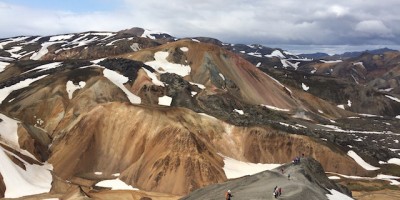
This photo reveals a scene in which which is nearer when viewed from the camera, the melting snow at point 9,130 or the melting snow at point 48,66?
the melting snow at point 9,130

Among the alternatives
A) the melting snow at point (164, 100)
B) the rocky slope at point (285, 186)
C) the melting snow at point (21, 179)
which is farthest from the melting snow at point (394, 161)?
the melting snow at point (21, 179)

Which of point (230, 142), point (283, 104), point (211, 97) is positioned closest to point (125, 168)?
point (230, 142)

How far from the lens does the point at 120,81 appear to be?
107562 millimetres

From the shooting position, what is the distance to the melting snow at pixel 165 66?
12594 centimetres

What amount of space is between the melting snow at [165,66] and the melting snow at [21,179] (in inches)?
2328

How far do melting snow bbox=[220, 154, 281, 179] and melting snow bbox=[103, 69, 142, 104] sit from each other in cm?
3097

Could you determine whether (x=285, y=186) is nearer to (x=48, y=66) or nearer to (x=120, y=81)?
(x=120, y=81)

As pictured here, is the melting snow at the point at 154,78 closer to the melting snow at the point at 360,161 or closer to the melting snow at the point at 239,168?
the melting snow at the point at 239,168

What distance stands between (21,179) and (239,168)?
113 ft

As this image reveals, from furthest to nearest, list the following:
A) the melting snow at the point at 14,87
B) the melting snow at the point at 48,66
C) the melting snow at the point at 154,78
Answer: the melting snow at the point at 48,66, the melting snow at the point at 154,78, the melting snow at the point at 14,87

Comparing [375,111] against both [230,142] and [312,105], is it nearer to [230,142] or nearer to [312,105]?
[312,105]

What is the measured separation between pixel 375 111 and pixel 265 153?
396ft

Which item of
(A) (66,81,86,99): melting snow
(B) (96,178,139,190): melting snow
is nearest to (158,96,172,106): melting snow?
(A) (66,81,86,99): melting snow

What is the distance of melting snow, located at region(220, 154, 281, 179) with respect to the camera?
71.8 meters
